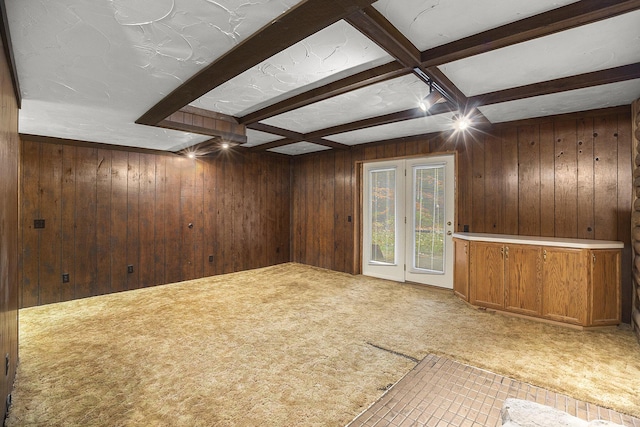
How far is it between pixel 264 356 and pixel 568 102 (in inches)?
156

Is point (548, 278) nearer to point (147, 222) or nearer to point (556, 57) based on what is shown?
point (556, 57)

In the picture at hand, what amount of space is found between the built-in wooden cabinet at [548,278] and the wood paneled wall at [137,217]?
4.09 meters

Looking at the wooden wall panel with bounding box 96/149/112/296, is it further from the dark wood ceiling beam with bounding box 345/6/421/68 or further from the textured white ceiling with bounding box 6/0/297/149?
the dark wood ceiling beam with bounding box 345/6/421/68

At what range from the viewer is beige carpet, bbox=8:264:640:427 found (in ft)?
6.32

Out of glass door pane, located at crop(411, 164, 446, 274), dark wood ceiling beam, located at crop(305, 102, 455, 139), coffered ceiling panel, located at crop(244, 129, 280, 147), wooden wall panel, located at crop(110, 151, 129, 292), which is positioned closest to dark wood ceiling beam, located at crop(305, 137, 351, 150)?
dark wood ceiling beam, located at crop(305, 102, 455, 139)

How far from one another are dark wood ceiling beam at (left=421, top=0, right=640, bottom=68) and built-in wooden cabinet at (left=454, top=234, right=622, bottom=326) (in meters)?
2.37

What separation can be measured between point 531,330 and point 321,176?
13.9 ft

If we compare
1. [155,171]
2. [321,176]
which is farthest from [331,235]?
[155,171]

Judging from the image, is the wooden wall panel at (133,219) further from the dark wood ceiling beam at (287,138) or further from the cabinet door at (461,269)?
the cabinet door at (461,269)

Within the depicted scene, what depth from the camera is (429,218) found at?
471cm

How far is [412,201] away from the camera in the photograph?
16.0 ft

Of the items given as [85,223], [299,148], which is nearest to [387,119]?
[299,148]

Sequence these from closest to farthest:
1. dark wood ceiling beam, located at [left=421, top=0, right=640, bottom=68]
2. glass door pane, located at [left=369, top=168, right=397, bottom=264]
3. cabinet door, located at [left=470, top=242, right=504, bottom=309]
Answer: dark wood ceiling beam, located at [left=421, top=0, right=640, bottom=68]
cabinet door, located at [left=470, top=242, right=504, bottom=309]
glass door pane, located at [left=369, top=168, right=397, bottom=264]

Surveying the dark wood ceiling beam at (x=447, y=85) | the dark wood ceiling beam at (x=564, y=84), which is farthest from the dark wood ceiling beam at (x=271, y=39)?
the dark wood ceiling beam at (x=564, y=84)
